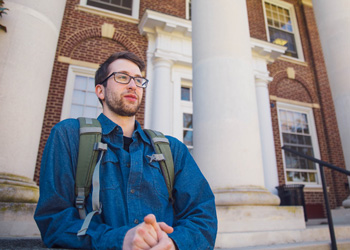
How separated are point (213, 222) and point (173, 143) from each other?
0.57 m

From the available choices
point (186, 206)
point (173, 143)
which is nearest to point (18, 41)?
Answer: point (173, 143)

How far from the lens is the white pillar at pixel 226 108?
9.92 ft

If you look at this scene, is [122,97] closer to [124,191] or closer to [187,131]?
[124,191]

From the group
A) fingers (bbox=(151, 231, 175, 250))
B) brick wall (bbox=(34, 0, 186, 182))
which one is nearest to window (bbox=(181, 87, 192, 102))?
brick wall (bbox=(34, 0, 186, 182))

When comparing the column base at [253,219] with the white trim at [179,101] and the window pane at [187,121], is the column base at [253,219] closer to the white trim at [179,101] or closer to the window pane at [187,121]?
the white trim at [179,101]

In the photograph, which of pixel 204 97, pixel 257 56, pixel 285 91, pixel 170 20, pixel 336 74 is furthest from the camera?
pixel 285 91

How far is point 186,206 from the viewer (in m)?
1.50

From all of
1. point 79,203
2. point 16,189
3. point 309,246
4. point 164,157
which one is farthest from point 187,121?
point 79,203

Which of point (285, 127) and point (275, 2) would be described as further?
point (275, 2)

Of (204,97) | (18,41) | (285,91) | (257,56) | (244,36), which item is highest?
(257,56)

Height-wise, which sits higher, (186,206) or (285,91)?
(285,91)

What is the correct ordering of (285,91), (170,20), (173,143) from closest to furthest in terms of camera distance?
1. (173,143)
2. (170,20)
3. (285,91)

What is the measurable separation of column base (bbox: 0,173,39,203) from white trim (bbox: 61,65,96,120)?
366 centimetres

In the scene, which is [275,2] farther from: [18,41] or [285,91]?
[18,41]
